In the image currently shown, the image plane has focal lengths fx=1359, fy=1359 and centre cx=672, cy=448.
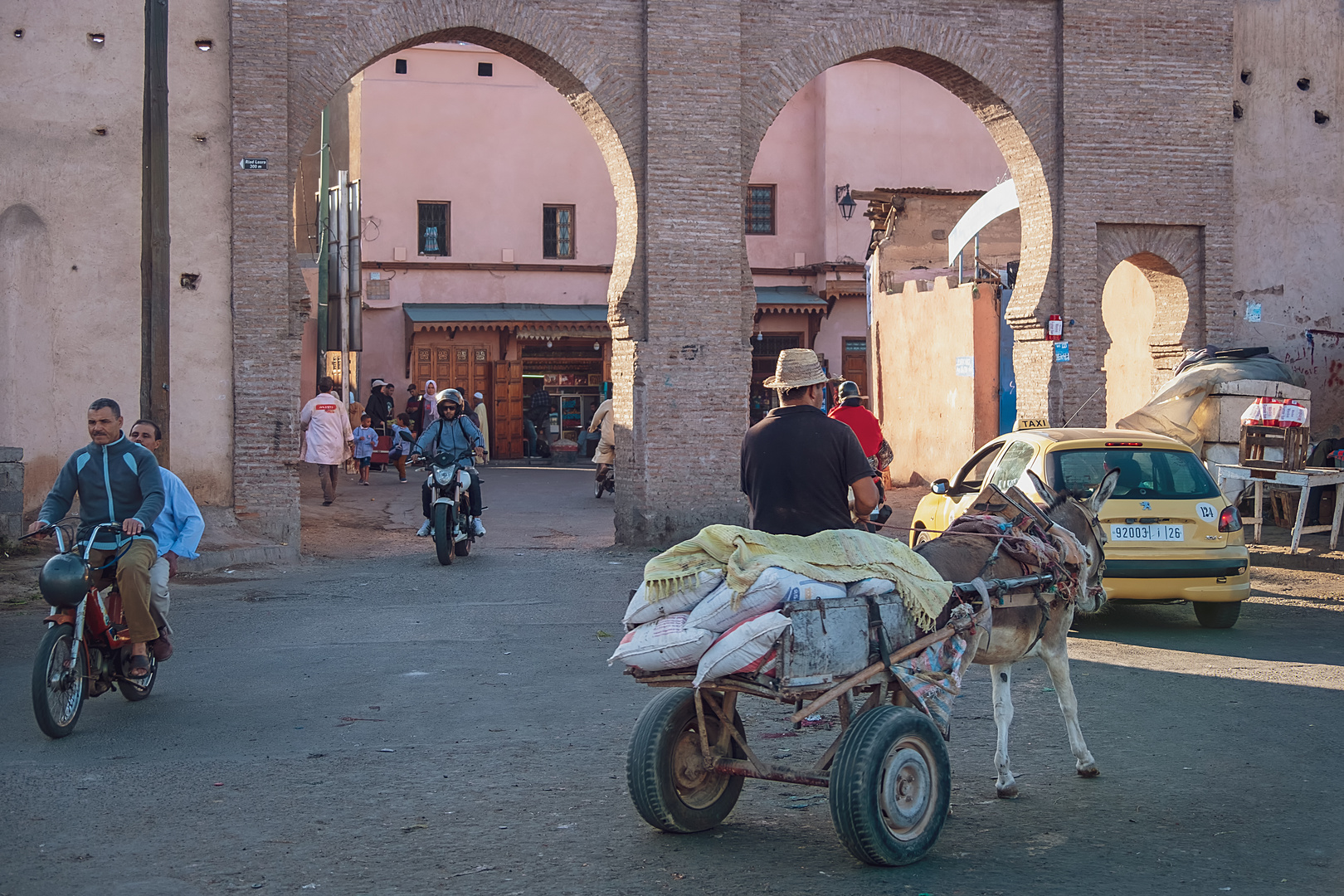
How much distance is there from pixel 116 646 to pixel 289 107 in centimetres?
838

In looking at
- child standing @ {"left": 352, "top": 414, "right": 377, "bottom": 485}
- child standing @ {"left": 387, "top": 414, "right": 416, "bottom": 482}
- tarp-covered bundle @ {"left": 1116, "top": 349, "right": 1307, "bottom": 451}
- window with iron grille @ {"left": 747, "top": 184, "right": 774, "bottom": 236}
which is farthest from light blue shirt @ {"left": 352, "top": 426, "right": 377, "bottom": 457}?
window with iron grille @ {"left": 747, "top": 184, "right": 774, "bottom": 236}

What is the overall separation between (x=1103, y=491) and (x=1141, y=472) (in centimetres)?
372

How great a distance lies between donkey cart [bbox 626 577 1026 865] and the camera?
4.71 m

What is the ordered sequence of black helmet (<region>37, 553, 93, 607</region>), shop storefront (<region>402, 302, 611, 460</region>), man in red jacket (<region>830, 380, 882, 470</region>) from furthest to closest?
shop storefront (<region>402, 302, 611, 460</region>), man in red jacket (<region>830, 380, 882, 470</region>), black helmet (<region>37, 553, 93, 607</region>)

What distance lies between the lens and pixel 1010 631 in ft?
18.9

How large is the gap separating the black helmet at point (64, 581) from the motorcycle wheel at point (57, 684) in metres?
0.14

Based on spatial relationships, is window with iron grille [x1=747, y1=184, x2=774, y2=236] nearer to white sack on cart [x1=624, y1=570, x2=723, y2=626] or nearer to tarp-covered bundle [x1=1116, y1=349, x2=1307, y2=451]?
tarp-covered bundle [x1=1116, y1=349, x2=1307, y2=451]

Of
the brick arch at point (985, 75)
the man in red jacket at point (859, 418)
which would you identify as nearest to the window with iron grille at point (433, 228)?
the brick arch at point (985, 75)

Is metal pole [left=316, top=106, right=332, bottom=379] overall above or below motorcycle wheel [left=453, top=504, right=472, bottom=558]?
above

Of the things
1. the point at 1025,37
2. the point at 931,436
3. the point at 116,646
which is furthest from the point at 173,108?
the point at 931,436

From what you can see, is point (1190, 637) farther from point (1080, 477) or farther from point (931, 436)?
point (931, 436)

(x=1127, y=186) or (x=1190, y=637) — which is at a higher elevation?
(x=1127, y=186)

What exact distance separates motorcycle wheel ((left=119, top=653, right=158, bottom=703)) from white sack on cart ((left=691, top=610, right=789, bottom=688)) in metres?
4.05

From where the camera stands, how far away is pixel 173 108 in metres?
13.9
